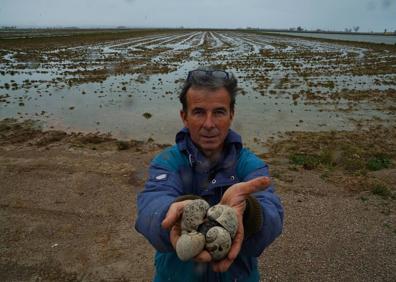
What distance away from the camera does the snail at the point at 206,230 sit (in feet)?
5.31

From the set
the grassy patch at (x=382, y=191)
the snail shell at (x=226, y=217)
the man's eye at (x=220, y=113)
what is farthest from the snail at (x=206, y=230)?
the grassy patch at (x=382, y=191)

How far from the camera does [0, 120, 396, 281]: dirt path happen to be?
4.97 m

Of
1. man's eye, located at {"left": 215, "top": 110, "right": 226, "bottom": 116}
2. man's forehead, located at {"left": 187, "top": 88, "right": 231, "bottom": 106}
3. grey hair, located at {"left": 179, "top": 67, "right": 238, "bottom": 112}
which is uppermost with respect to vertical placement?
grey hair, located at {"left": 179, "top": 67, "right": 238, "bottom": 112}

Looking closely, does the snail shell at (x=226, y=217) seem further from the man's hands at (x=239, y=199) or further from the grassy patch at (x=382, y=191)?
the grassy patch at (x=382, y=191)

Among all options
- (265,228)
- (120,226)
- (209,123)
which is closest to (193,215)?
(265,228)

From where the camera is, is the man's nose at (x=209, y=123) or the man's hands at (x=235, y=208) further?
the man's nose at (x=209, y=123)

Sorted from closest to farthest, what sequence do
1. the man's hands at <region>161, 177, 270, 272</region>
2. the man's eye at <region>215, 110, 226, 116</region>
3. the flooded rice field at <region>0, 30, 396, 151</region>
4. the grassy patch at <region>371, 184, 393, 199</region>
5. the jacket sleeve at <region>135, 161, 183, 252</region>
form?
1. the man's hands at <region>161, 177, 270, 272</region>
2. the jacket sleeve at <region>135, 161, 183, 252</region>
3. the man's eye at <region>215, 110, 226, 116</region>
4. the grassy patch at <region>371, 184, 393, 199</region>
5. the flooded rice field at <region>0, 30, 396, 151</region>

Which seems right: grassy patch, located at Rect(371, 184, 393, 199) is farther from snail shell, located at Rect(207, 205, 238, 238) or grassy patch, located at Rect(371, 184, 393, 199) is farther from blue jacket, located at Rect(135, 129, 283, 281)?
snail shell, located at Rect(207, 205, 238, 238)

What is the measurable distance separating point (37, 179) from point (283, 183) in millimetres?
5896

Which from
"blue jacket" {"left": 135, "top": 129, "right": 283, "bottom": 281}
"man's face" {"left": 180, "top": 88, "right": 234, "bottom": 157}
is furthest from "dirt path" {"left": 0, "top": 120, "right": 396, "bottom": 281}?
"man's face" {"left": 180, "top": 88, "right": 234, "bottom": 157}

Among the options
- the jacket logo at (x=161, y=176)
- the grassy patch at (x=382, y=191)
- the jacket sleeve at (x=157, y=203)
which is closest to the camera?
the jacket sleeve at (x=157, y=203)

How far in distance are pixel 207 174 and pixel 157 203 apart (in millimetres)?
444

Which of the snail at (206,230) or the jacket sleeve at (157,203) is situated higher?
the snail at (206,230)

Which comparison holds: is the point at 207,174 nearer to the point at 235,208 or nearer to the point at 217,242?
the point at 235,208
